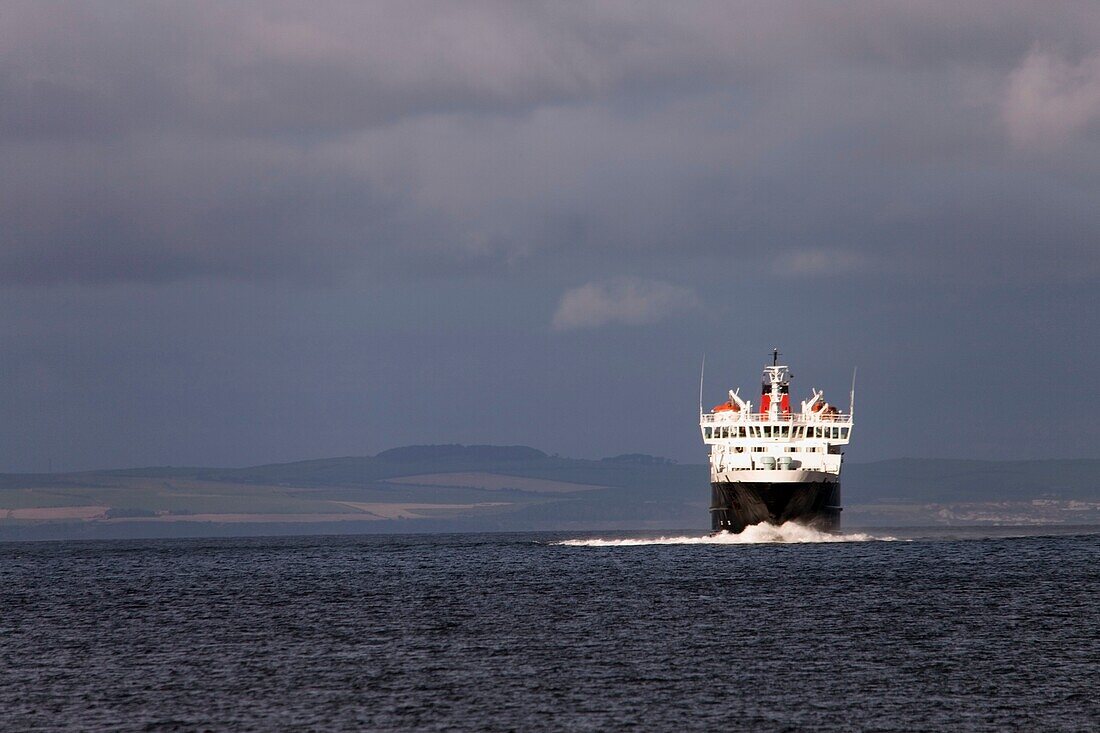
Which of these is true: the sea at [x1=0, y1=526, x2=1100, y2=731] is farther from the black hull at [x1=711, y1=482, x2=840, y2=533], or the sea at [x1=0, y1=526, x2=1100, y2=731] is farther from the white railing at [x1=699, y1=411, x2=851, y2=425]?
the white railing at [x1=699, y1=411, x2=851, y2=425]

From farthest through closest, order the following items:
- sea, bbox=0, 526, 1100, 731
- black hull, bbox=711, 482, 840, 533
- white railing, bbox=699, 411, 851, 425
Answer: white railing, bbox=699, 411, 851, 425 → black hull, bbox=711, 482, 840, 533 → sea, bbox=0, 526, 1100, 731

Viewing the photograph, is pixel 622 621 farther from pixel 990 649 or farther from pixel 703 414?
pixel 703 414

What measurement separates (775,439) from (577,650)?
8869 cm

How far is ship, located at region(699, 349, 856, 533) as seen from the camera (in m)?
150

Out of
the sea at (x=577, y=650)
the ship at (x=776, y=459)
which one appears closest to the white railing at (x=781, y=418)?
the ship at (x=776, y=459)

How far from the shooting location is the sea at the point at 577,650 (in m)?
54.8

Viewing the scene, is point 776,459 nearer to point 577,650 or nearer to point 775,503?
point 775,503

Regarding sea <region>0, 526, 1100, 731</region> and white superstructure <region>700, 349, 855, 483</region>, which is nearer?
sea <region>0, 526, 1100, 731</region>

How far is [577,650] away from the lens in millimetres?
72312

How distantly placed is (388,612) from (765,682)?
120 feet

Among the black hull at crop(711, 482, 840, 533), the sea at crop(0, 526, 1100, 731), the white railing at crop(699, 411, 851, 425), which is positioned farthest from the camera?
the white railing at crop(699, 411, 851, 425)

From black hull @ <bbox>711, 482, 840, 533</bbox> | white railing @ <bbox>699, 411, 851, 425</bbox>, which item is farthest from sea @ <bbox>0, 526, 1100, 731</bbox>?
white railing @ <bbox>699, 411, 851, 425</bbox>

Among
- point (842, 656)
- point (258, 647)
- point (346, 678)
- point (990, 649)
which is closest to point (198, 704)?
point (346, 678)

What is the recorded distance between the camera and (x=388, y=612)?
93.3 m
